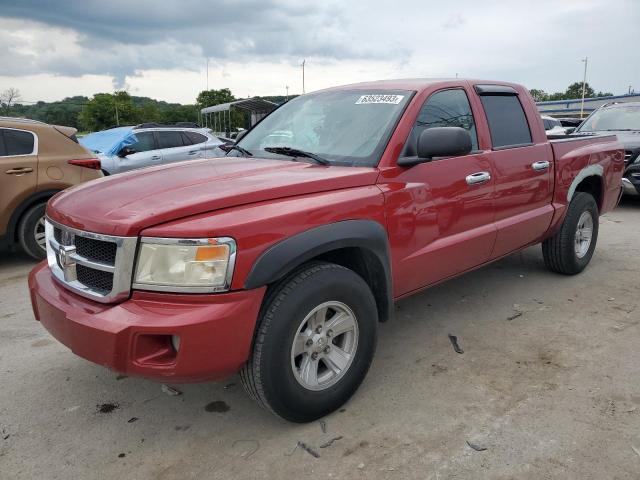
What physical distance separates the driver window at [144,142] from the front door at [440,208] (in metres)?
8.56

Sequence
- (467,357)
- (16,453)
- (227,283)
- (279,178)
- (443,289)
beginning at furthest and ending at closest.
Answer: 1. (443,289)
2. (467,357)
3. (279,178)
4. (16,453)
5. (227,283)

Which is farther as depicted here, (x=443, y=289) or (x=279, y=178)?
(x=443, y=289)

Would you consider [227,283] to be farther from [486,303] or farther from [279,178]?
[486,303]

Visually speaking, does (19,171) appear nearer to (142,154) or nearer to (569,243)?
(142,154)

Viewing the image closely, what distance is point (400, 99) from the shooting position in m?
3.27

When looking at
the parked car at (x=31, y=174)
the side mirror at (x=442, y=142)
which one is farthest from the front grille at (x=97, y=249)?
the parked car at (x=31, y=174)

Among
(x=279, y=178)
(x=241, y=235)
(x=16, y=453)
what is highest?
(x=279, y=178)

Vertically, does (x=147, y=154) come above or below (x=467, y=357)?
above

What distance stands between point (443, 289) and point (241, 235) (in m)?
2.85

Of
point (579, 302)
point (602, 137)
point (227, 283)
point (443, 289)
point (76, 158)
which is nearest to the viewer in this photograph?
point (227, 283)

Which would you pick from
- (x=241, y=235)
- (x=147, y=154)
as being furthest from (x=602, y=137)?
(x=147, y=154)

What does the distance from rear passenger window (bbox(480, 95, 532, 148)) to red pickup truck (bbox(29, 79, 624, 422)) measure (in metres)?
0.02

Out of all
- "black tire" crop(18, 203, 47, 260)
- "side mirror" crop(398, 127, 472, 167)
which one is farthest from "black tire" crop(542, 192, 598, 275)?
"black tire" crop(18, 203, 47, 260)

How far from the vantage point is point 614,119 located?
919 cm
